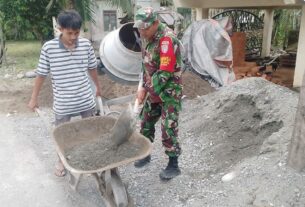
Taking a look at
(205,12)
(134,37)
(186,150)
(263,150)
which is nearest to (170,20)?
(205,12)

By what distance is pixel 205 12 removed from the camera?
1026cm

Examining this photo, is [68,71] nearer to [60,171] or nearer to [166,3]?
[60,171]

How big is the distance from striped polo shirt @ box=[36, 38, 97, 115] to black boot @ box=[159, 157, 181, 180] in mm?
995

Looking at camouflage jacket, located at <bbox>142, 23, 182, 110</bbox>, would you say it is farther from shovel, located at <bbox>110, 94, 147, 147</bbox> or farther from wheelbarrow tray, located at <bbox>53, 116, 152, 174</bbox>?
wheelbarrow tray, located at <bbox>53, 116, 152, 174</bbox>

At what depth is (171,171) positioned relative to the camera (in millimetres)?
3531

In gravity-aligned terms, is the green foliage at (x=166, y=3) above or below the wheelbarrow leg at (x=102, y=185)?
above

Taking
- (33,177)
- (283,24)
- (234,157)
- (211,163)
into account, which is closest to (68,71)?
(33,177)

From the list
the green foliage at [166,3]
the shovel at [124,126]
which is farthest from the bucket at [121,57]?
the green foliage at [166,3]

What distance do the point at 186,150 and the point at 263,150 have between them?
1076 millimetres

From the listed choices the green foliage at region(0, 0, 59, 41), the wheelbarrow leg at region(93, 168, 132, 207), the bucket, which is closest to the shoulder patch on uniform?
the wheelbarrow leg at region(93, 168, 132, 207)

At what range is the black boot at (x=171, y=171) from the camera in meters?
3.51

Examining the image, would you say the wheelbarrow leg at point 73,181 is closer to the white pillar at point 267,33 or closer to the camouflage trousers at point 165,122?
the camouflage trousers at point 165,122

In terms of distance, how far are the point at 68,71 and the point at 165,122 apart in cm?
101

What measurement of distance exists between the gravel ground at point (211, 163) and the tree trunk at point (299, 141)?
82 millimetres
